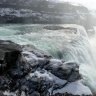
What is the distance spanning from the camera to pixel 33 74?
17391 millimetres

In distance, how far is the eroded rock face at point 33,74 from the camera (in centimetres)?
1653

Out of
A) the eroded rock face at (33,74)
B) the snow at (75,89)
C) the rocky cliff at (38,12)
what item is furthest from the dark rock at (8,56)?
the rocky cliff at (38,12)

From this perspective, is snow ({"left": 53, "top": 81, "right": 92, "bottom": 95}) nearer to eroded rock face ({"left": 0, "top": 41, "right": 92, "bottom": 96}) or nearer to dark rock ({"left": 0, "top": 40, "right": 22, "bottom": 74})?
eroded rock face ({"left": 0, "top": 41, "right": 92, "bottom": 96})

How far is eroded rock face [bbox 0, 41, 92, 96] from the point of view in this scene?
1653 centimetres

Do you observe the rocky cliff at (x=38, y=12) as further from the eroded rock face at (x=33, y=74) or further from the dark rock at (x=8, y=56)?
the eroded rock face at (x=33, y=74)

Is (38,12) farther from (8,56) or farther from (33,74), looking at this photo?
(33,74)

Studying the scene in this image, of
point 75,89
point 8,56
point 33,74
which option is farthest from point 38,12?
point 75,89

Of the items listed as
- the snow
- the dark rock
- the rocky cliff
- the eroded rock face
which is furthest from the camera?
the rocky cliff

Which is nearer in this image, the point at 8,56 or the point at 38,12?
the point at 8,56

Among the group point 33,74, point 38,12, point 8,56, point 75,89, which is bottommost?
point 38,12

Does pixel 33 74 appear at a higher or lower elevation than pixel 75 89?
higher

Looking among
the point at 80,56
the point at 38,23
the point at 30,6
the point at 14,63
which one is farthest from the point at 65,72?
the point at 30,6

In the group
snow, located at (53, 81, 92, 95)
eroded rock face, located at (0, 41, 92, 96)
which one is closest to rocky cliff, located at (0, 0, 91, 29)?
eroded rock face, located at (0, 41, 92, 96)

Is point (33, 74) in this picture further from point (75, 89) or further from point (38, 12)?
point (38, 12)
